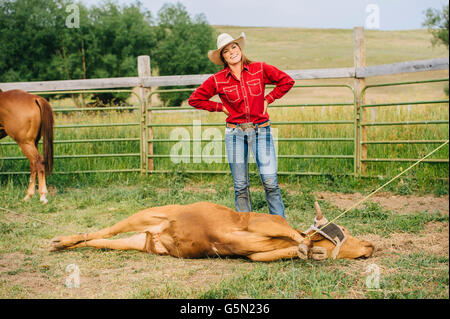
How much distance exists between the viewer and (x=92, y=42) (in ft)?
91.4

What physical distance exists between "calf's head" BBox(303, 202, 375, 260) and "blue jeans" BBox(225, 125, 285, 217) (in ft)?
3.29

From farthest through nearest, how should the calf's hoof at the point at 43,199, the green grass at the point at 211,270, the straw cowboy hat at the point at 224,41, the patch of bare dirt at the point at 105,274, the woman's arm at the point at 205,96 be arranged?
the calf's hoof at the point at 43,199, the woman's arm at the point at 205,96, the straw cowboy hat at the point at 224,41, the patch of bare dirt at the point at 105,274, the green grass at the point at 211,270

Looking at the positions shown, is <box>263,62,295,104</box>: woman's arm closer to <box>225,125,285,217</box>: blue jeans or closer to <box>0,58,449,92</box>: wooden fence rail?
<box>225,125,285,217</box>: blue jeans

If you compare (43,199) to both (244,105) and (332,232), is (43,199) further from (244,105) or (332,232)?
(332,232)

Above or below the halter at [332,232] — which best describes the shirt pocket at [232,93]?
above

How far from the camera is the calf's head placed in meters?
2.69

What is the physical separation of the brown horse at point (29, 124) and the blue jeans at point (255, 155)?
3.09 m

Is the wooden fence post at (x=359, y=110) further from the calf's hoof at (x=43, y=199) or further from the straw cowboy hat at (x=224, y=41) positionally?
the calf's hoof at (x=43, y=199)

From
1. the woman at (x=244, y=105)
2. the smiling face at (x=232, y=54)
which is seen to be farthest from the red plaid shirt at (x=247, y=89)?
the smiling face at (x=232, y=54)

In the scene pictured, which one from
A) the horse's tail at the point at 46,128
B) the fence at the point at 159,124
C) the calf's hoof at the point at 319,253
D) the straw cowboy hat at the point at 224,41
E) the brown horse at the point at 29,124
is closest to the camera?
the calf's hoof at the point at 319,253

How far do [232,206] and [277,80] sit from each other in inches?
67.8

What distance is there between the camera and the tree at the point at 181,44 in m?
29.1
